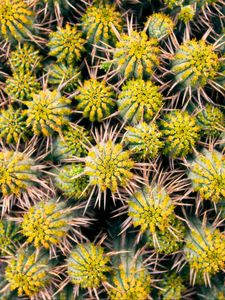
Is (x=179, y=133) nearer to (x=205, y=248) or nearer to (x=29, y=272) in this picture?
(x=205, y=248)

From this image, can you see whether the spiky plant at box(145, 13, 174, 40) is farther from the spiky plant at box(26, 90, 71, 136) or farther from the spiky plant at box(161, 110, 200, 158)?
the spiky plant at box(26, 90, 71, 136)

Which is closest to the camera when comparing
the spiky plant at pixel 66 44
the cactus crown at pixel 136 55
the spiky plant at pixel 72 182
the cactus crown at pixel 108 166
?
the cactus crown at pixel 108 166

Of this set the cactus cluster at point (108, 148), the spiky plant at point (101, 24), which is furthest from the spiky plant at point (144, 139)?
the spiky plant at point (101, 24)

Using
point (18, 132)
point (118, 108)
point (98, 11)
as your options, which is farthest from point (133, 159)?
point (98, 11)

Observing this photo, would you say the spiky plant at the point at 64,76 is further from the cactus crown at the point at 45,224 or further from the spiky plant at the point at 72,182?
the cactus crown at the point at 45,224

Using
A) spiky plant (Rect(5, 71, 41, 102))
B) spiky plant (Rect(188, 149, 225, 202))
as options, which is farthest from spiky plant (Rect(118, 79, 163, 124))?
spiky plant (Rect(5, 71, 41, 102))

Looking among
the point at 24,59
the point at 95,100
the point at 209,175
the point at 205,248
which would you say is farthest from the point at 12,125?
the point at 205,248

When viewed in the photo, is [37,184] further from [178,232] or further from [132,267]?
[178,232]
